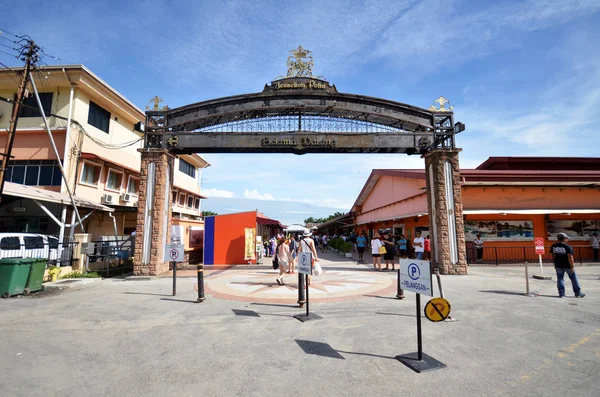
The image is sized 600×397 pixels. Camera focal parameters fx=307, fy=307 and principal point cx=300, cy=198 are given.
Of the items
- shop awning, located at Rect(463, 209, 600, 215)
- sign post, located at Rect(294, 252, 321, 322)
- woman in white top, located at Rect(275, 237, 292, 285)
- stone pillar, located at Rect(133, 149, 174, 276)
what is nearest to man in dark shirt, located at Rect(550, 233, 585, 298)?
sign post, located at Rect(294, 252, 321, 322)

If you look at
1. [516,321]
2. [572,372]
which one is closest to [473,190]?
[516,321]

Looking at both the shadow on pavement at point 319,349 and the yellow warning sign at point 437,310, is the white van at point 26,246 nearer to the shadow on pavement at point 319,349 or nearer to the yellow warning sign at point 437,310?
the shadow on pavement at point 319,349

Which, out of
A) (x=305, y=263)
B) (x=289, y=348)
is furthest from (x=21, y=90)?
(x=289, y=348)

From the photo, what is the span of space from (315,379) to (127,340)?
357cm

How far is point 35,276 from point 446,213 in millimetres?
15168

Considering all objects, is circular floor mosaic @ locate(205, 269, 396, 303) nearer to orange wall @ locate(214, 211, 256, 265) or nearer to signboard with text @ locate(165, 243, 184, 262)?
signboard with text @ locate(165, 243, 184, 262)

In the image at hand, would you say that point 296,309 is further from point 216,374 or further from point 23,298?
point 23,298

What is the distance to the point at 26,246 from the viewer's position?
11383 mm

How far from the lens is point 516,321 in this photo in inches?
248

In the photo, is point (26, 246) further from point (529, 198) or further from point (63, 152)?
point (529, 198)

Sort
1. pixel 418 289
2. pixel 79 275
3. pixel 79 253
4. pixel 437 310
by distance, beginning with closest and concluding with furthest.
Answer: pixel 437 310 → pixel 418 289 → pixel 79 275 → pixel 79 253

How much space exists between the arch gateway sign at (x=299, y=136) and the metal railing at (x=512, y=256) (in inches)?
205

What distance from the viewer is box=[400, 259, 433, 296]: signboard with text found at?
447 cm

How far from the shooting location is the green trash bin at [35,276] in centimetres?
945
